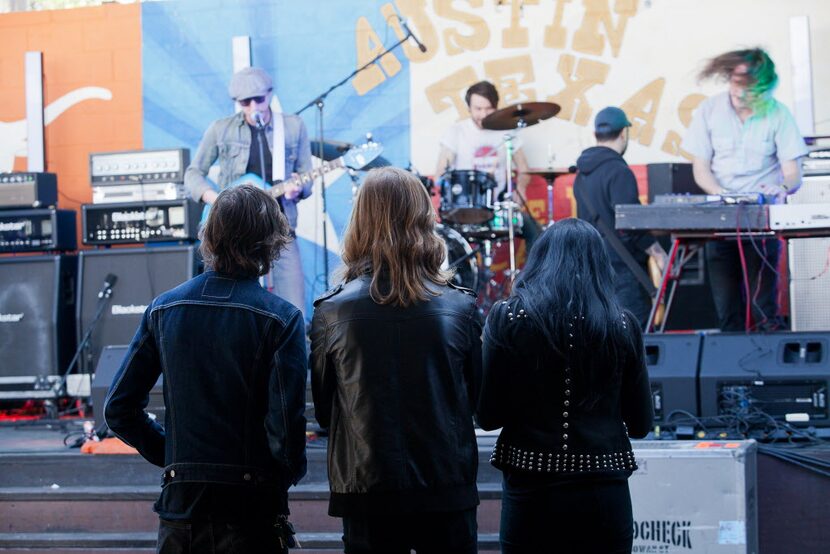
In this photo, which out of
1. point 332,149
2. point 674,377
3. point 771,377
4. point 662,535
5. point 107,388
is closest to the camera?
point 662,535

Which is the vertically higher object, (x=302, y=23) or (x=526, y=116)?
(x=302, y=23)

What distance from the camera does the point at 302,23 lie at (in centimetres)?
787

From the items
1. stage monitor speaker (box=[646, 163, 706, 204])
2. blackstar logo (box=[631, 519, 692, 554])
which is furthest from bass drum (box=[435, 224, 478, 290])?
blackstar logo (box=[631, 519, 692, 554])

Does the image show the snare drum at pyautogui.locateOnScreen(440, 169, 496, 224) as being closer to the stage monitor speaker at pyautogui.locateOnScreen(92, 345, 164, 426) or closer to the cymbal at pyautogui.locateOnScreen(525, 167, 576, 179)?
the cymbal at pyautogui.locateOnScreen(525, 167, 576, 179)

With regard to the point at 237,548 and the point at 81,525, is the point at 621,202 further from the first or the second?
the point at 237,548

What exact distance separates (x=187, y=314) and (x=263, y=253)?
255 millimetres

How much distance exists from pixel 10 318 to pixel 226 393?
4804 mm

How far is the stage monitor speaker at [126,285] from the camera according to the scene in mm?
6711

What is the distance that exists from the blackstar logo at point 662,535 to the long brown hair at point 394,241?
5.59ft

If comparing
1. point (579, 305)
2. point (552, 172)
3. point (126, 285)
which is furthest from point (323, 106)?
point (579, 305)

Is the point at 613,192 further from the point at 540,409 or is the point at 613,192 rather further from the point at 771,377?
the point at 540,409

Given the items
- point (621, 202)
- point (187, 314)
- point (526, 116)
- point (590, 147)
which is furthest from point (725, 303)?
point (187, 314)

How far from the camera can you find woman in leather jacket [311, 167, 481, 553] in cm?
249

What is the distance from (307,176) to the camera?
7.11 metres
